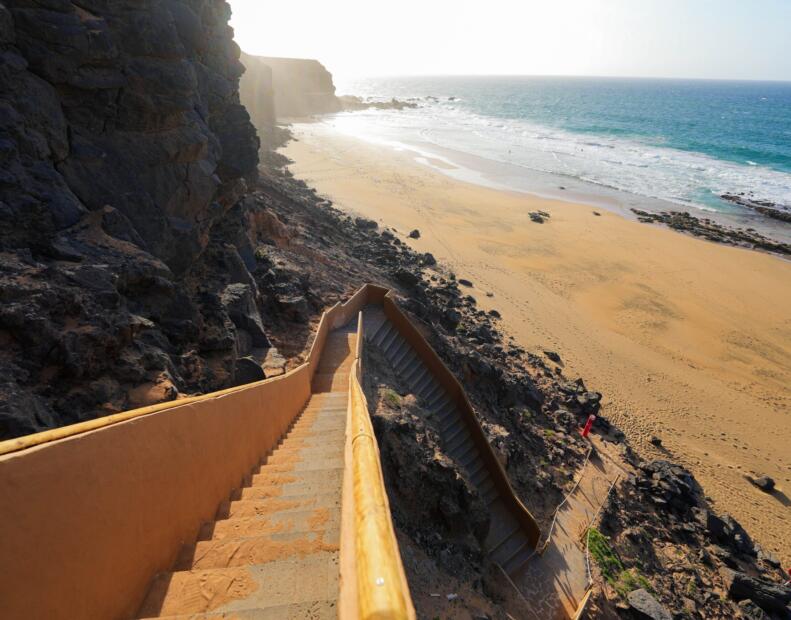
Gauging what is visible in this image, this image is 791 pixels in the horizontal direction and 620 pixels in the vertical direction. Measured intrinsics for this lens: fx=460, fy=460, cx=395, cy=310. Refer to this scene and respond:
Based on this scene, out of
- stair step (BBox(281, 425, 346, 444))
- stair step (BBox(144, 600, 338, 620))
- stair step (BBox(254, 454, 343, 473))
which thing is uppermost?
stair step (BBox(144, 600, 338, 620))

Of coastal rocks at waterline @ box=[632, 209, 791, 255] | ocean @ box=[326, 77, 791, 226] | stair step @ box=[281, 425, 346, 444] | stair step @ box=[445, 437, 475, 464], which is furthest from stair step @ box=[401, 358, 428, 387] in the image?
ocean @ box=[326, 77, 791, 226]

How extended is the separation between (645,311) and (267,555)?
2370 cm

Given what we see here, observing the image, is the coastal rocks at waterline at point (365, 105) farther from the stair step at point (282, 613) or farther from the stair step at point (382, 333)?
the stair step at point (282, 613)

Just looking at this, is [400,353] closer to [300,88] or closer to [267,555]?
[267,555]

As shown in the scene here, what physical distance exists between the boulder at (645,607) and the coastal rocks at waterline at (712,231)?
29.9 metres

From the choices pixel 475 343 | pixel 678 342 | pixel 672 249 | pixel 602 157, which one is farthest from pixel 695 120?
pixel 475 343

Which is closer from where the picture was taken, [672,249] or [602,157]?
[672,249]

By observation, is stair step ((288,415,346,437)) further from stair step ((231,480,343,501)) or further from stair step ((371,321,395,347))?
stair step ((371,321,395,347))

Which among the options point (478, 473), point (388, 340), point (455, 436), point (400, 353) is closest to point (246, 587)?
point (478, 473)

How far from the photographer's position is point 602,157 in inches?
2120

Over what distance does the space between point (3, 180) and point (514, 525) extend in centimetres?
1091

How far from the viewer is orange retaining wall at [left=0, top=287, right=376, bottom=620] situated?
240cm

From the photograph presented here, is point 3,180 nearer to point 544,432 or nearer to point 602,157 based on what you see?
point 544,432

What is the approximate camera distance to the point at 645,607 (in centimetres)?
899
